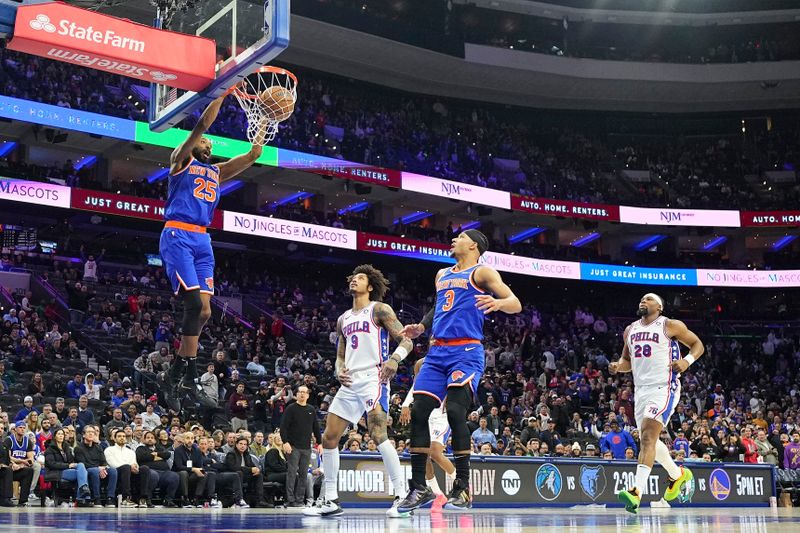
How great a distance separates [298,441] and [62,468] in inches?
145

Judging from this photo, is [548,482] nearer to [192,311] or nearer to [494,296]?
[494,296]

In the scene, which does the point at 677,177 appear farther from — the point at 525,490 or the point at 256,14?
the point at 256,14

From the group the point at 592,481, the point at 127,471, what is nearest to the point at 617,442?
the point at 592,481

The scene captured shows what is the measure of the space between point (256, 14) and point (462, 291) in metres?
3.43

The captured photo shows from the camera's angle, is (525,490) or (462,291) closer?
(462,291)

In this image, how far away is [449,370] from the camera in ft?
28.8

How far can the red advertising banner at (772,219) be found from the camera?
134 ft

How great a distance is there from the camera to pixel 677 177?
44406 millimetres

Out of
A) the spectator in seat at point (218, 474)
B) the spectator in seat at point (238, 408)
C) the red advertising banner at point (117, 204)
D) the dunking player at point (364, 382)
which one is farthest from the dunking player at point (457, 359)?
the red advertising banner at point (117, 204)

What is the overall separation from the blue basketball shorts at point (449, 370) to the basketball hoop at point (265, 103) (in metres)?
2.91

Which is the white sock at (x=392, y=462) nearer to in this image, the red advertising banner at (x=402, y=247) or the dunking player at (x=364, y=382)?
the dunking player at (x=364, y=382)

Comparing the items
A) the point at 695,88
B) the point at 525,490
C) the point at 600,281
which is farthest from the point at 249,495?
the point at 695,88

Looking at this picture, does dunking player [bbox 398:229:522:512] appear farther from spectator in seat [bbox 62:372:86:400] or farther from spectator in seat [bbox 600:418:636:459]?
spectator in seat [bbox 62:372:86:400]

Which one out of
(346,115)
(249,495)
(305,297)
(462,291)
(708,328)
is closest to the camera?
(462,291)
